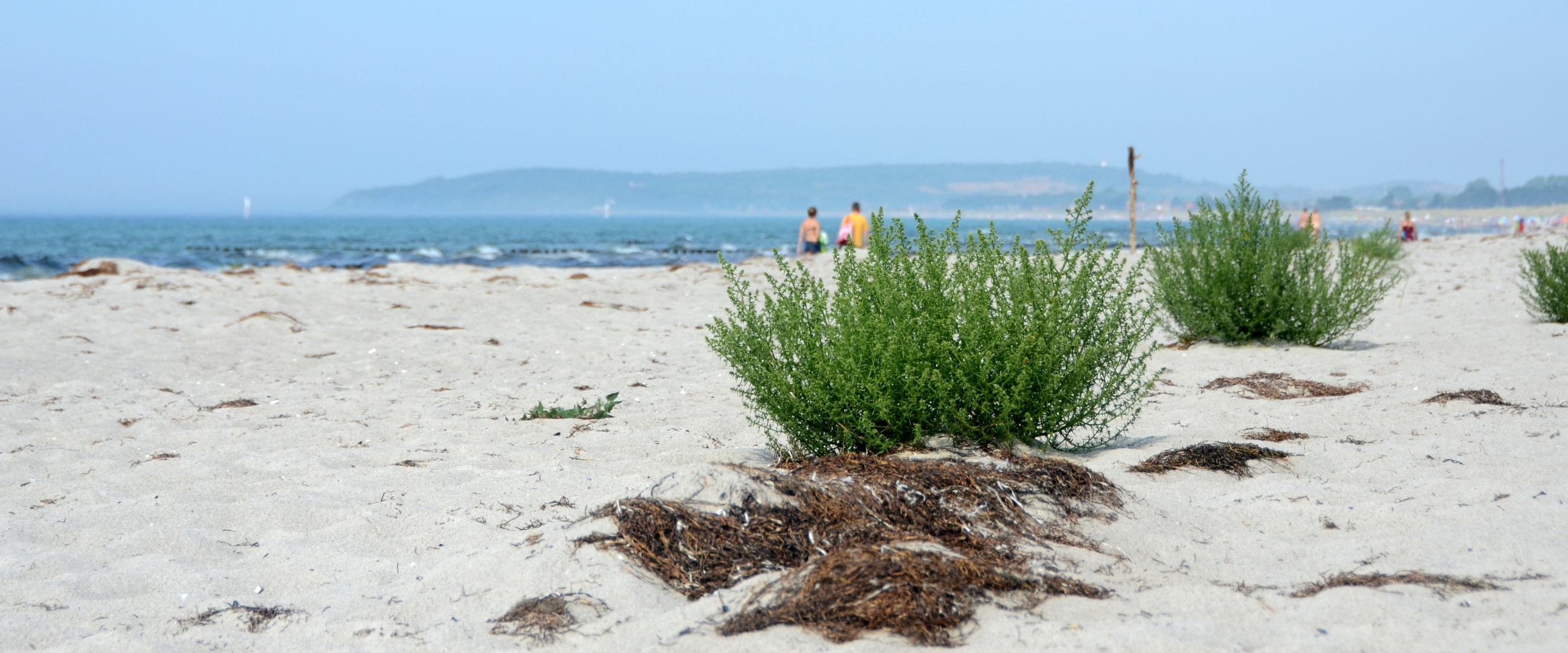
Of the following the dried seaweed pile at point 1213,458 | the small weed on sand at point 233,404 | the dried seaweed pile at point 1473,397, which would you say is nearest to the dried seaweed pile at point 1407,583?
the dried seaweed pile at point 1213,458

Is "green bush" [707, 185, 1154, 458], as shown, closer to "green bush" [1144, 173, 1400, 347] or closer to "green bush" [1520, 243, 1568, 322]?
"green bush" [1144, 173, 1400, 347]

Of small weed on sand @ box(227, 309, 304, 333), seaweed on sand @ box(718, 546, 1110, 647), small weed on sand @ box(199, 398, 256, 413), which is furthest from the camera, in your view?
small weed on sand @ box(227, 309, 304, 333)

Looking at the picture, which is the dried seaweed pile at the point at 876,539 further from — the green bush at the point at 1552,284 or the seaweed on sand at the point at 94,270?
the seaweed on sand at the point at 94,270

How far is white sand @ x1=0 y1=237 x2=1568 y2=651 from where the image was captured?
226 cm

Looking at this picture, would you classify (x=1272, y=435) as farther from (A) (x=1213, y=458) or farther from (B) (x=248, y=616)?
(B) (x=248, y=616)

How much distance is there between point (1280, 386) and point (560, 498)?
4.30 metres

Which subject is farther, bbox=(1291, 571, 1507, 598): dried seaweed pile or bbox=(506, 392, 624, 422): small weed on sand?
bbox=(506, 392, 624, 422): small weed on sand

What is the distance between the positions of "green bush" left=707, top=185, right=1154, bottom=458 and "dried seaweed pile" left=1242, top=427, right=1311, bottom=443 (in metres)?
0.80

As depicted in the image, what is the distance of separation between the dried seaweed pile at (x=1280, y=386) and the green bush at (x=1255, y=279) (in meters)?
1.21

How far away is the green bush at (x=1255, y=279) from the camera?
7004 millimetres

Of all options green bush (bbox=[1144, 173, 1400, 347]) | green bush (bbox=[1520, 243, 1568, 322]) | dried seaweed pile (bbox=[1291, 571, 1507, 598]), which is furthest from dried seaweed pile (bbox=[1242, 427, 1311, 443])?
green bush (bbox=[1520, 243, 1568, 322])

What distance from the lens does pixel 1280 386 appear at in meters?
5.60

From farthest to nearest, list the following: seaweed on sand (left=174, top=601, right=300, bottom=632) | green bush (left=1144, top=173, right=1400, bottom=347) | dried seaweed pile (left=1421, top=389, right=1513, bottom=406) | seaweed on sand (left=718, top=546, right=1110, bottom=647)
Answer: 1. green bush (left=1144, top=173, right=1400, bottom=347)
2. dried seaweed pile (left=1421, top=389, right=1513, bottom=406)
3. seaweed on sand (left=174, top=601, right=300, bottom=632)
4. seaweed on sand (left=718, top=546, right=1110, bottom=647)

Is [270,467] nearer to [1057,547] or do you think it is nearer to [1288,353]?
[1057,547]
